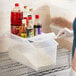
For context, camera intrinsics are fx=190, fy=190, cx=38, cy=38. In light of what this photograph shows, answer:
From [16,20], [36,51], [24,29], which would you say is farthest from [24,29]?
[36,51]

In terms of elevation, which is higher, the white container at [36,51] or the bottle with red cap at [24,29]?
the bottle with red cap at [24,29]

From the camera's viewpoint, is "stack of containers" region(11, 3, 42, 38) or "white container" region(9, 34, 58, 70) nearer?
"white container" region(9, 34, 58, 70)

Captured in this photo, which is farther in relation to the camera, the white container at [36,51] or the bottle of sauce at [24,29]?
the bottle of sauce at [24,29]

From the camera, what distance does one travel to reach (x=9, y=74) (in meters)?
1.33

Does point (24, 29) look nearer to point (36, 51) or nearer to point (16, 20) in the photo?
point (16, 20)

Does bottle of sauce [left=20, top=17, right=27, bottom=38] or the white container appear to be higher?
bottle of sauce [left=20, top=17, right=27, bottom=38]

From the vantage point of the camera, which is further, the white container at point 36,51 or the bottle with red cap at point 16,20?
the bottle with red cap at point 16,20

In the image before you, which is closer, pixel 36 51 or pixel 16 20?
pixel 36 51

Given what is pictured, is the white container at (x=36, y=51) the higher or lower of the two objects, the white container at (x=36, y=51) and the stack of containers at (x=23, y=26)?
the lower

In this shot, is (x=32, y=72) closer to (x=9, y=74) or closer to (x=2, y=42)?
(x=9, y=74)

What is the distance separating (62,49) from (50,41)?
0.39 m

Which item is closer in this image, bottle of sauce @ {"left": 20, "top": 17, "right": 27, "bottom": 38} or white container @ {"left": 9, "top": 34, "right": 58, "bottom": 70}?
white container @ {"left": 9, "top": 34, "right": 58, "bottom": 70}

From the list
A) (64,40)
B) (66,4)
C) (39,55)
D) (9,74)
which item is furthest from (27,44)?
(66,4)

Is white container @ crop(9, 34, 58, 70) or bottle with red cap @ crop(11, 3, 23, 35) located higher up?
bottle with red cap @ crop(11, 3, 23, 35)
